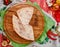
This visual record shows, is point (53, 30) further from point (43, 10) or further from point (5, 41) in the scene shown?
point (5, 41)

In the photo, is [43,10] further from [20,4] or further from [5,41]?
[5,41]

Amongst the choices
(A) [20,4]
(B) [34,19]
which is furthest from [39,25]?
(A) [20,4]

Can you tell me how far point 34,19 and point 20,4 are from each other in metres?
0.11

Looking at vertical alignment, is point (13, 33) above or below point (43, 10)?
below

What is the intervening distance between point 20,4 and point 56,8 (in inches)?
7.4

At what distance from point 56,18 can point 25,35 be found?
7.1 inches

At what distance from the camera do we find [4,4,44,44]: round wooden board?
2.52ft

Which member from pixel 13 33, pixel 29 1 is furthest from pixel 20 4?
pixel 13 33

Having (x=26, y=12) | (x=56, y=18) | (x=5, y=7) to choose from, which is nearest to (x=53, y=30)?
(x=56, y=18)

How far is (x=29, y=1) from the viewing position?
31.9 inches

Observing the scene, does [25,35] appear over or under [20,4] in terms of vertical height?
under

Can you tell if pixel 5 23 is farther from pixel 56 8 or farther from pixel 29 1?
pixel 56 8

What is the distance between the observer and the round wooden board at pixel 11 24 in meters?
0.77

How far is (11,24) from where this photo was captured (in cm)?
78
